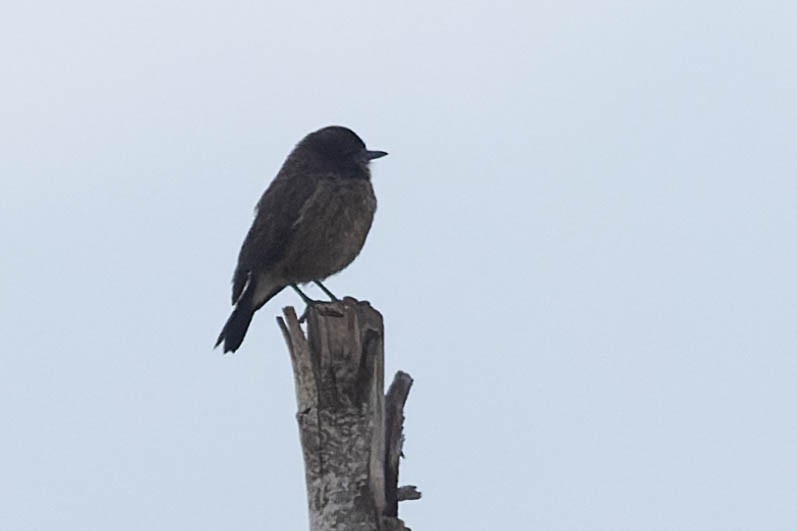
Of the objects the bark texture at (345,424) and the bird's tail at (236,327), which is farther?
the bird's tail at (236,327)

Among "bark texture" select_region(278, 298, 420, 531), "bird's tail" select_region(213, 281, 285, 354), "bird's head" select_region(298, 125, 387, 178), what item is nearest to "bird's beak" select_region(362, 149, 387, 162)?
"bird's head" select_region(298, 125, 387, 178)

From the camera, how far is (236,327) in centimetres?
1012

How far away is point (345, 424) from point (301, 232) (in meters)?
3.61

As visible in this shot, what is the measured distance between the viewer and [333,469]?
642 cm

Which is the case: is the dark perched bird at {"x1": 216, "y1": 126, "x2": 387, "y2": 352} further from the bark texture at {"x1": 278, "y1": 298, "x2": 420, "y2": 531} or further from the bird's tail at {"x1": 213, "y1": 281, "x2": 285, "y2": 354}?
the bark texture at {"x1": 278, "y1": 298, "x2": 420, "y2": 531}

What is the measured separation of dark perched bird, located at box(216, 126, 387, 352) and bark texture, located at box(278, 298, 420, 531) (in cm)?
330

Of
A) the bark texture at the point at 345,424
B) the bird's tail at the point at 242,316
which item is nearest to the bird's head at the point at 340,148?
the bird's tail at the point at 242,316

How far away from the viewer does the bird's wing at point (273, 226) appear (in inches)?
394

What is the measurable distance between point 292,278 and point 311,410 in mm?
3741

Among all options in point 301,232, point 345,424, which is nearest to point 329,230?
point 301,232

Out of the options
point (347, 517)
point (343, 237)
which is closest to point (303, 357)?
point (347, 517)

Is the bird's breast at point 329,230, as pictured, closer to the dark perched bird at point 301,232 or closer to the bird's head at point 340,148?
the dark perched bird at point 301,232

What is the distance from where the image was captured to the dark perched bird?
996cm

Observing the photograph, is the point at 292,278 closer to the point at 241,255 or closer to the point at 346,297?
the point at 241,255
